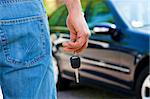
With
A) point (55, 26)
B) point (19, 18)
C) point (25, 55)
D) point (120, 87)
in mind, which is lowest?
point (120, 87)

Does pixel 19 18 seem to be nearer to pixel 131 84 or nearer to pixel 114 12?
pixel 131 84

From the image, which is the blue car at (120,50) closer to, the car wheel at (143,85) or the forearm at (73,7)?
the car wheel at (143,85)

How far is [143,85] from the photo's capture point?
5332 millimetres

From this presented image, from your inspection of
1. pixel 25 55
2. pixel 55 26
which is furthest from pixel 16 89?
pixel 55 26

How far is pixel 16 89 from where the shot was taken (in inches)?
66.8

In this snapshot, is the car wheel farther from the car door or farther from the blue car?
the car door

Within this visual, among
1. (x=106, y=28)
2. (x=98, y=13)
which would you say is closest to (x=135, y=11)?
(x=106, y=28)

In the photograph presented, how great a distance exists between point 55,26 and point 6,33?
19.2ft

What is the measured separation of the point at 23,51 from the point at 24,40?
0.13 feet

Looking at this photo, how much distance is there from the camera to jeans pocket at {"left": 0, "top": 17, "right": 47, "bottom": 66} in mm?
1673

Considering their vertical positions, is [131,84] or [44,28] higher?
[44,28]

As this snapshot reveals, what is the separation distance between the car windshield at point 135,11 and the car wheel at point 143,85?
665 mm

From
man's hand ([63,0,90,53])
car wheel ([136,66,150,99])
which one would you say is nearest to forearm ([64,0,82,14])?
man's hand ([63,0,90,53])

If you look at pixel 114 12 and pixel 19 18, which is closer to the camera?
pixel 19 18
